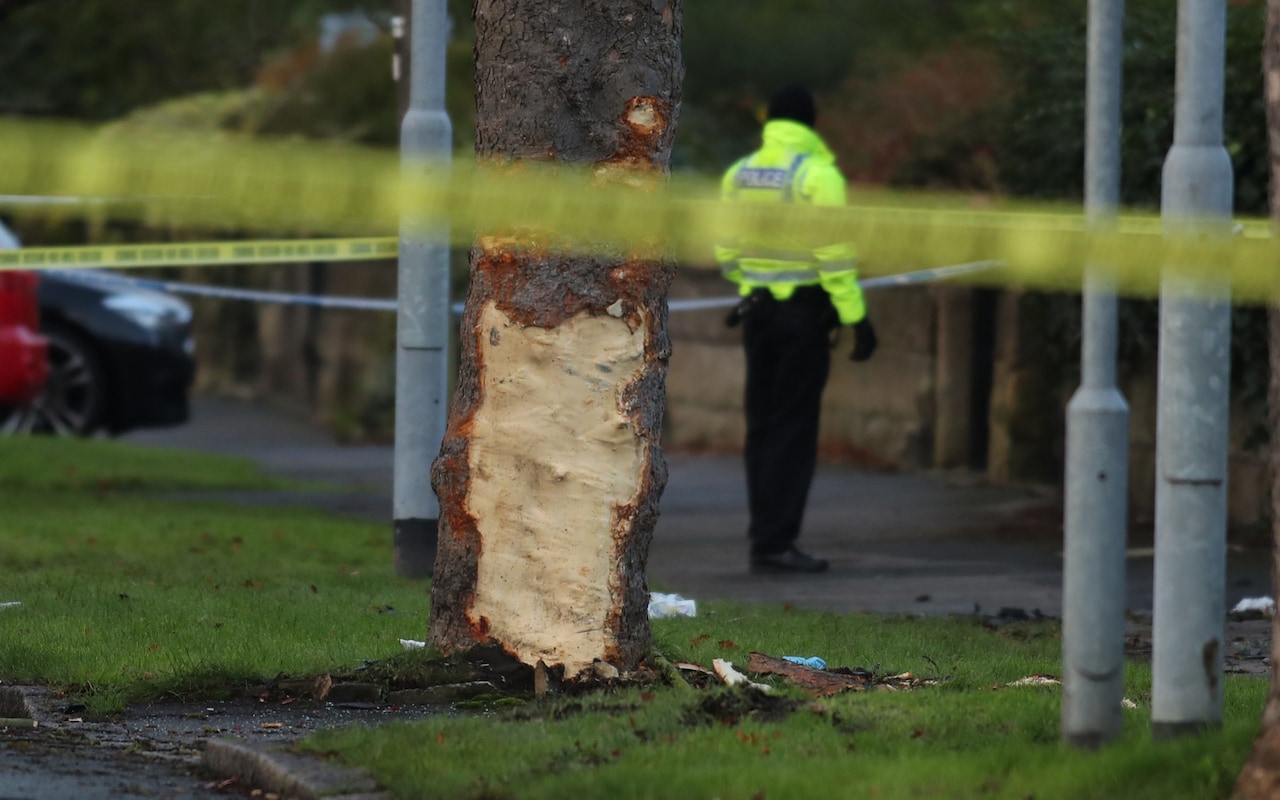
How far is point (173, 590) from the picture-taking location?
8242mm

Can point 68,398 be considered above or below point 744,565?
above

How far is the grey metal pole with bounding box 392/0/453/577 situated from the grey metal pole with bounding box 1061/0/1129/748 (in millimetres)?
4205

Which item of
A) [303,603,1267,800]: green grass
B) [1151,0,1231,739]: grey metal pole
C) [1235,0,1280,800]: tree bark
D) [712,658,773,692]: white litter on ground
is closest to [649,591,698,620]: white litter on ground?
[303,603,1267,800]: green grass

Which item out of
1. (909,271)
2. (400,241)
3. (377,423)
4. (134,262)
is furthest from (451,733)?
(377,423)

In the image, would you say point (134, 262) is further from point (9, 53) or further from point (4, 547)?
point (9, 53)

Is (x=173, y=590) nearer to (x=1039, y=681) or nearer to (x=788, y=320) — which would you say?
(x=788, y=320)

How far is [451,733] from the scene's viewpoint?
17.7 ft

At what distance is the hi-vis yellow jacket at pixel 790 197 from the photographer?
387 inches

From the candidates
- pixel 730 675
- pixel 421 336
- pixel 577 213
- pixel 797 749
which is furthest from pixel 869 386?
pixel 797 749

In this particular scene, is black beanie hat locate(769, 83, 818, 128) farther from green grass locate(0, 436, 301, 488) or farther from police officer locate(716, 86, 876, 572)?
green grass locate(0, 436, 301, 488)

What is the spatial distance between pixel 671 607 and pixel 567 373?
217cm

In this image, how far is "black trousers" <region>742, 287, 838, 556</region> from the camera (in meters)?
9.97

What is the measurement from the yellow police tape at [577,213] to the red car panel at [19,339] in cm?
858

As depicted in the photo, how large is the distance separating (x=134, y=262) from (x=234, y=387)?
11.4 metres
